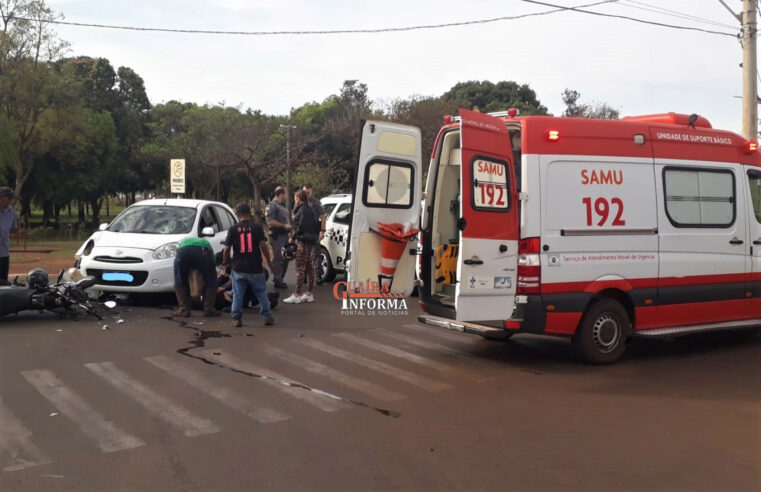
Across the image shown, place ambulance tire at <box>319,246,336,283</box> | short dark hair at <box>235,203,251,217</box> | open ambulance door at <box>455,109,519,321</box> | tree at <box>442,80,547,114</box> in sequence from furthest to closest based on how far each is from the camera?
1. tree at <box>442,80,547,114</box>
2. ambulance tire at <box>319,246,336,283</box>
3. short dark hair at <box>235,203,251,217</box>
4. open ambulance door at <box>455,109,519,321</box>

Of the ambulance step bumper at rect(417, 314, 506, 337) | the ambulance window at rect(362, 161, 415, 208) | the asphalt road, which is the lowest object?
the asphalt road

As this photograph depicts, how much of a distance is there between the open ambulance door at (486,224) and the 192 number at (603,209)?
841 mm

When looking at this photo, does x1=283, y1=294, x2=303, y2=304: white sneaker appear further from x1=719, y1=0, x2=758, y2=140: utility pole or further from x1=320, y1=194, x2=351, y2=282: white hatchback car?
x1=719, y1=0, x2=758, y2=140: utility pole

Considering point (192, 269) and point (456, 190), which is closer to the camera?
point (456, 190)

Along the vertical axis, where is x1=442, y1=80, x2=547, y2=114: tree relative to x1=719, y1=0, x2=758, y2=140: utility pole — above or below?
above

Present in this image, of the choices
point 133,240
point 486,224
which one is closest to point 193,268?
point 133,240

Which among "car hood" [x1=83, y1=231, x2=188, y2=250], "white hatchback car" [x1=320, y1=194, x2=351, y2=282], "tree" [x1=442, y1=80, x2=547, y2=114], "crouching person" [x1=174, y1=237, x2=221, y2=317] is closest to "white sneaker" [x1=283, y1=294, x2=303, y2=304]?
"crouching person" [x1=174, y1=237, x2=221, y2=317]

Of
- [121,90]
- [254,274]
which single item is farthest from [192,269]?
[121,90]

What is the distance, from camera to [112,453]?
15.3 ft

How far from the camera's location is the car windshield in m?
11.6

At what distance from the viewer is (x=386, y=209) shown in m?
8.34

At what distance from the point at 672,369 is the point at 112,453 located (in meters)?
5.68

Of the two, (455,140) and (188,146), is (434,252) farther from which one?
(188,146)

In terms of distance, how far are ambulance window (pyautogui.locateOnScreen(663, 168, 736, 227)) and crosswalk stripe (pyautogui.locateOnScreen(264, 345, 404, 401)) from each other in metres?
3.97
